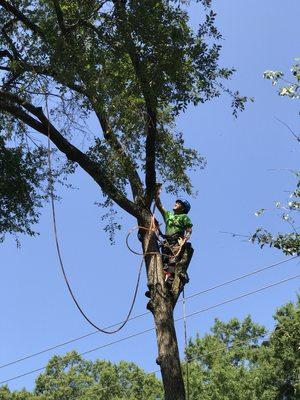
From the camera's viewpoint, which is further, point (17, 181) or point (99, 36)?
point (17, 181)

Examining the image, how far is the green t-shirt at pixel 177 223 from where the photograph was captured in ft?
24.1

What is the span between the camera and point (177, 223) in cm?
743

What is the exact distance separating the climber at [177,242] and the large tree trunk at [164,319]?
19cm

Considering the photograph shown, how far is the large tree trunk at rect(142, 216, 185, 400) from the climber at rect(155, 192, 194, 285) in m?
0.19

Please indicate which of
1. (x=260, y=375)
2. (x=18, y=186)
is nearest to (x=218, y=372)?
(x=260, y=375)

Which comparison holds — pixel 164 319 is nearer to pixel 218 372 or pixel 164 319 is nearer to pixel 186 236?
pixel 186 236

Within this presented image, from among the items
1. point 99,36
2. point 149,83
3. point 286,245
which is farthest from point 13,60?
point 286,245

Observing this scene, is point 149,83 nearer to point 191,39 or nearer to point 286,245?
point 191,39

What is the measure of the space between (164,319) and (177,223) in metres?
1.76

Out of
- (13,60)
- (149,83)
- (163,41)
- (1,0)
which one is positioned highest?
(1,0)

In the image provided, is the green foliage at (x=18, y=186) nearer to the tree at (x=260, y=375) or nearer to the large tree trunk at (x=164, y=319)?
the large tree trunk at (x=164, y=319)

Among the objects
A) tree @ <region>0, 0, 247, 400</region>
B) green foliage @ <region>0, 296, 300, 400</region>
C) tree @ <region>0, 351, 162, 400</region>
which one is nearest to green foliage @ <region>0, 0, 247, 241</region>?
tree @ <region>0, 0, 247, 400</region>

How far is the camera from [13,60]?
7859 mm

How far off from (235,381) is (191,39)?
20.1 m
